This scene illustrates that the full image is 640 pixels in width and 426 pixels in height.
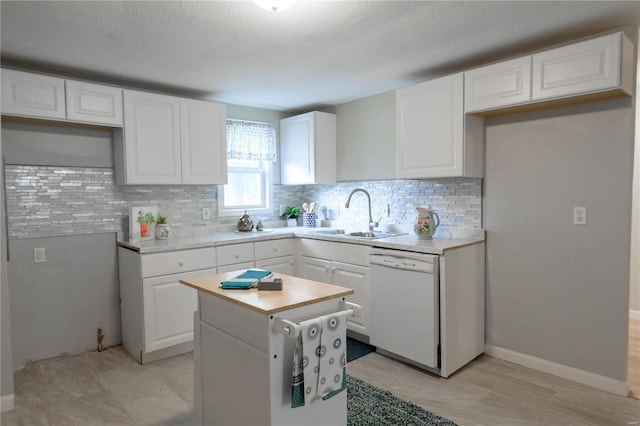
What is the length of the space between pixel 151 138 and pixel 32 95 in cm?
84

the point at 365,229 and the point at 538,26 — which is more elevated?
the point at 538,26

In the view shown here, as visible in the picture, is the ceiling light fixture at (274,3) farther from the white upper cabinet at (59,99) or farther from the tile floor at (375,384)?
the tile floor at (375,384)

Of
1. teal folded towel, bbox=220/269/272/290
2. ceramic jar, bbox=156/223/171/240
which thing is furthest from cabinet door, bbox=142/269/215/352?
teal folded towel, bbox=220/269/272/290

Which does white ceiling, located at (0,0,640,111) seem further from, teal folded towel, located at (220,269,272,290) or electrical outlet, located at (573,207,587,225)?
teal folded towel, located at (220,269,272,290)

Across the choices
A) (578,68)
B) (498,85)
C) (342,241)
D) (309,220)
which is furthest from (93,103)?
(578,68)

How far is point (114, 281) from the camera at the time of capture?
11.3 ft

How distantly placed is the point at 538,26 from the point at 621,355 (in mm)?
2109

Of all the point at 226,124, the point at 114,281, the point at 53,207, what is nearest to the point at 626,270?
the point at 226,124

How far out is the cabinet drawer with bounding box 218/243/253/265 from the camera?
3.45 meters

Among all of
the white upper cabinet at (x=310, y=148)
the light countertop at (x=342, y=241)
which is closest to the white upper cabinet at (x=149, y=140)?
the light countertop at (x=342, y=241)

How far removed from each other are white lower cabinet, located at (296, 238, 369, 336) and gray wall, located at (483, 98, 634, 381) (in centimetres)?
98

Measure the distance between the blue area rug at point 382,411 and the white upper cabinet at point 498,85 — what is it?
80.7 inches

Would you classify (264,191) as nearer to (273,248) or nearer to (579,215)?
(273,248)

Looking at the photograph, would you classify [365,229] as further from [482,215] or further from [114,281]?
[114,281]
